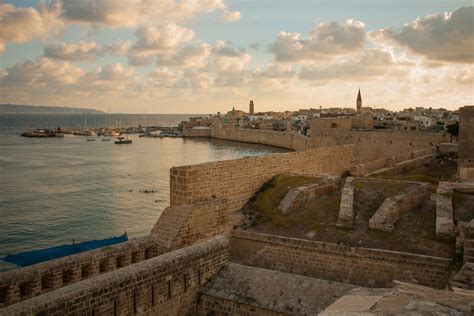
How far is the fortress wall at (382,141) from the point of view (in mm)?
44594

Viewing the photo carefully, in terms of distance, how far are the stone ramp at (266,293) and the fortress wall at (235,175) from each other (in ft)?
9.94

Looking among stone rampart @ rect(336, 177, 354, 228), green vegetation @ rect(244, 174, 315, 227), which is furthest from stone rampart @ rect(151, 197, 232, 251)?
stone rampart @ rect(336, 177, 354, 228)

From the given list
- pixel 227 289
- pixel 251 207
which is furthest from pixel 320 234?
pixel 227 289

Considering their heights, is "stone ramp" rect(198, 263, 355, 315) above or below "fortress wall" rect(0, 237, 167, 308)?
below

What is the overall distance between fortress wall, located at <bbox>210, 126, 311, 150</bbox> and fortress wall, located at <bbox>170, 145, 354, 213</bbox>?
158ft

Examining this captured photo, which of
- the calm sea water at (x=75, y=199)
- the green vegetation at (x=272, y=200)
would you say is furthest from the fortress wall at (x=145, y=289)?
the calm sea water at (x=75, y=199)

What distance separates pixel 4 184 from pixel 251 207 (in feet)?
130

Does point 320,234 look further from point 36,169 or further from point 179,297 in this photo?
point 36,169

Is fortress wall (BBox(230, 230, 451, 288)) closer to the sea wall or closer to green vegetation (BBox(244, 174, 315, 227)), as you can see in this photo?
green vegetation (BBox(244, 174, 315, 227))

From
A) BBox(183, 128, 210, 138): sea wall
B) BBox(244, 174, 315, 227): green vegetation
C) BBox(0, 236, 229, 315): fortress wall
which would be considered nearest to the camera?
BBox(0, 236, 229, 315): fortress wall

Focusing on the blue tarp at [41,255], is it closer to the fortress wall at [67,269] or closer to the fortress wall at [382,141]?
the fortress wall at [67,269]

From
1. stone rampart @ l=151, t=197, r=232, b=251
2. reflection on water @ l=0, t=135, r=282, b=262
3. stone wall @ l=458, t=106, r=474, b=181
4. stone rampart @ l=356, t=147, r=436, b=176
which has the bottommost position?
reflection on water @ l=0, t=135, r=282, b=262

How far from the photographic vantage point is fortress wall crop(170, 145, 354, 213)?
12.6 metres

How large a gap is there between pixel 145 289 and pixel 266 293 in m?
2.64
